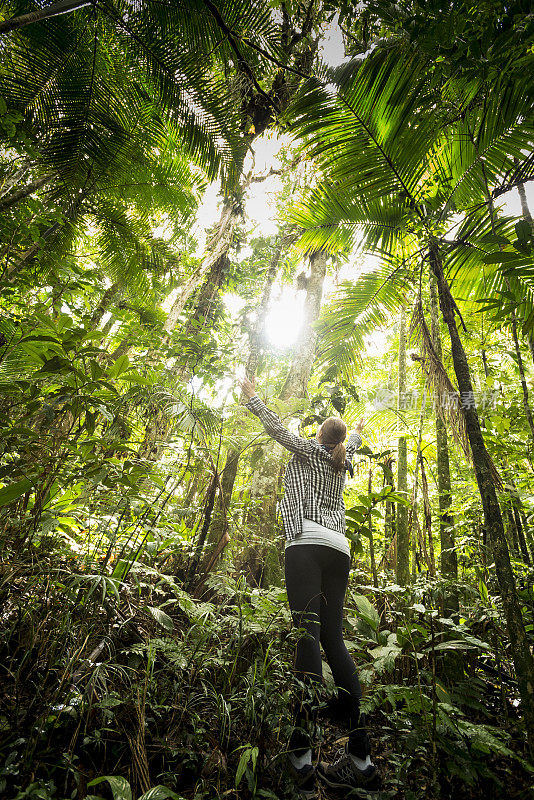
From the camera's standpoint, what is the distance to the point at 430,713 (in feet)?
5.57

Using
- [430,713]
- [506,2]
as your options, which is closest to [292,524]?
[430,713]

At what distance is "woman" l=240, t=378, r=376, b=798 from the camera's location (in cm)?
170

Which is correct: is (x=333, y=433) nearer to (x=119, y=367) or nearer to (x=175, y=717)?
(x=119, y=367)

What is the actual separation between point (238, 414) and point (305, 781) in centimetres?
281

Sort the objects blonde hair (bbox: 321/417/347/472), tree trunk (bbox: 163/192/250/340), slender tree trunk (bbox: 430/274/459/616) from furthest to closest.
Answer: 1. tree trunk (bbox: 163/192/250/340)
2. slender tree trunk (bbox: 430/274/459/616)
3. blonde hair (bbox: 321/417/347/472)

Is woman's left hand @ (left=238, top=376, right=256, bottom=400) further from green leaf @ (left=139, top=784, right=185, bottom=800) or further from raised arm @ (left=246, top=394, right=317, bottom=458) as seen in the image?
green leaf @ (left=139, top=784, right=185, bottom=800)

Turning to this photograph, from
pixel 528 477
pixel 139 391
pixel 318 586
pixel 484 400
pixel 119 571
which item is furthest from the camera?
pixel 484 400

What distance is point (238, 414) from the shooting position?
3.86 meters

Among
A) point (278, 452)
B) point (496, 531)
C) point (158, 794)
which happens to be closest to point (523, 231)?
point (496, 531)

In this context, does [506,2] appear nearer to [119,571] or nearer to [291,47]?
[291,47]

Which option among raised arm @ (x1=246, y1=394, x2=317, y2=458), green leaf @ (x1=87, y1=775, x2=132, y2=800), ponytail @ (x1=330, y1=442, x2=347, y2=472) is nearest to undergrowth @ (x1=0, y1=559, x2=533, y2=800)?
green leaf @ (x1=87, y1=775, x2=132, y2=800)

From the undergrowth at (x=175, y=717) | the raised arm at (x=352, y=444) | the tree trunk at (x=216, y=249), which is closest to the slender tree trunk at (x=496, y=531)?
the undergrowth at (x=175, y=717)

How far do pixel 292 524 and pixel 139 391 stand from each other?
1.52 metres

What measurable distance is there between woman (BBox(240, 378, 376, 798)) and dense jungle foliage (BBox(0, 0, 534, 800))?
11 cm
